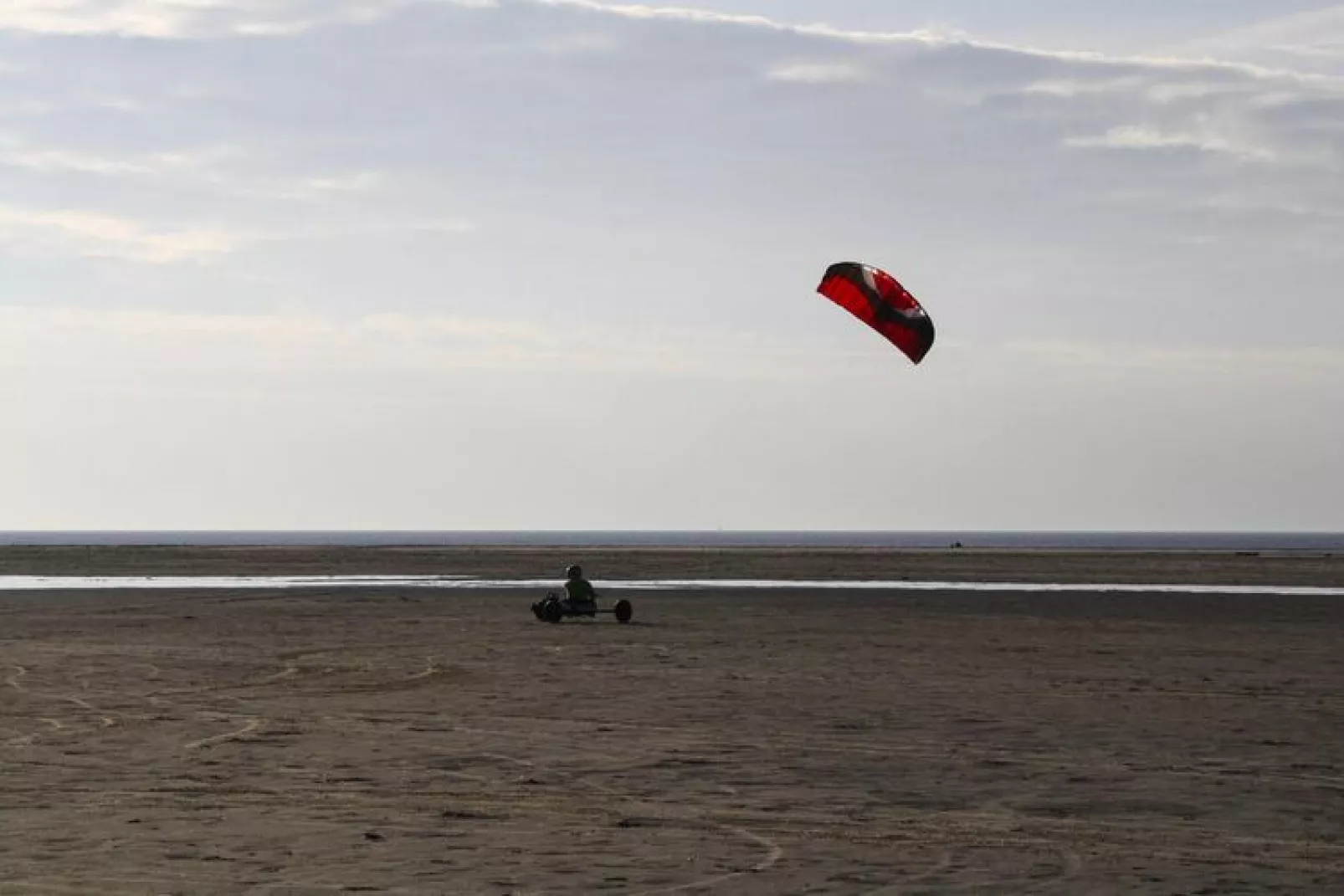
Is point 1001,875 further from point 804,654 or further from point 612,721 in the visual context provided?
point 804,654

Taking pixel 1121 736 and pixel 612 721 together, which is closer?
pixel 1121 736

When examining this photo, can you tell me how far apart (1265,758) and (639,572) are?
60402 mm

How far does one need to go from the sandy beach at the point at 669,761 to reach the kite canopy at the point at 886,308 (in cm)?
668

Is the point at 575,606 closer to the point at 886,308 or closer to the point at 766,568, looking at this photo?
the point at 886,308

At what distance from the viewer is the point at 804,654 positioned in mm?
27969

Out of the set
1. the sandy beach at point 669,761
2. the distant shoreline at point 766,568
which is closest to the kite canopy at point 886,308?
the sandy beach at point 669,761

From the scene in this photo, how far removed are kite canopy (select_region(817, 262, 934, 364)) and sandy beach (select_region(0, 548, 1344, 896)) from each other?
6.68 m

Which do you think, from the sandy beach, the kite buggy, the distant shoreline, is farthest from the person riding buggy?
the distant shoreline

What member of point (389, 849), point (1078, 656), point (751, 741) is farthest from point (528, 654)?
point (389, 849)

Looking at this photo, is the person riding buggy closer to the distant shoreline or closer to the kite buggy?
the kite buggy

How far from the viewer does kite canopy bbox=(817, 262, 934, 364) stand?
36.9 meters

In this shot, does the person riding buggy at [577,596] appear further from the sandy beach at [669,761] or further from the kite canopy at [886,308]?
the kite canopy at [886,308]

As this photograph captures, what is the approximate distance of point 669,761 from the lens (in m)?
15.5

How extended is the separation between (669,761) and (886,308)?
→ 22646 mm
